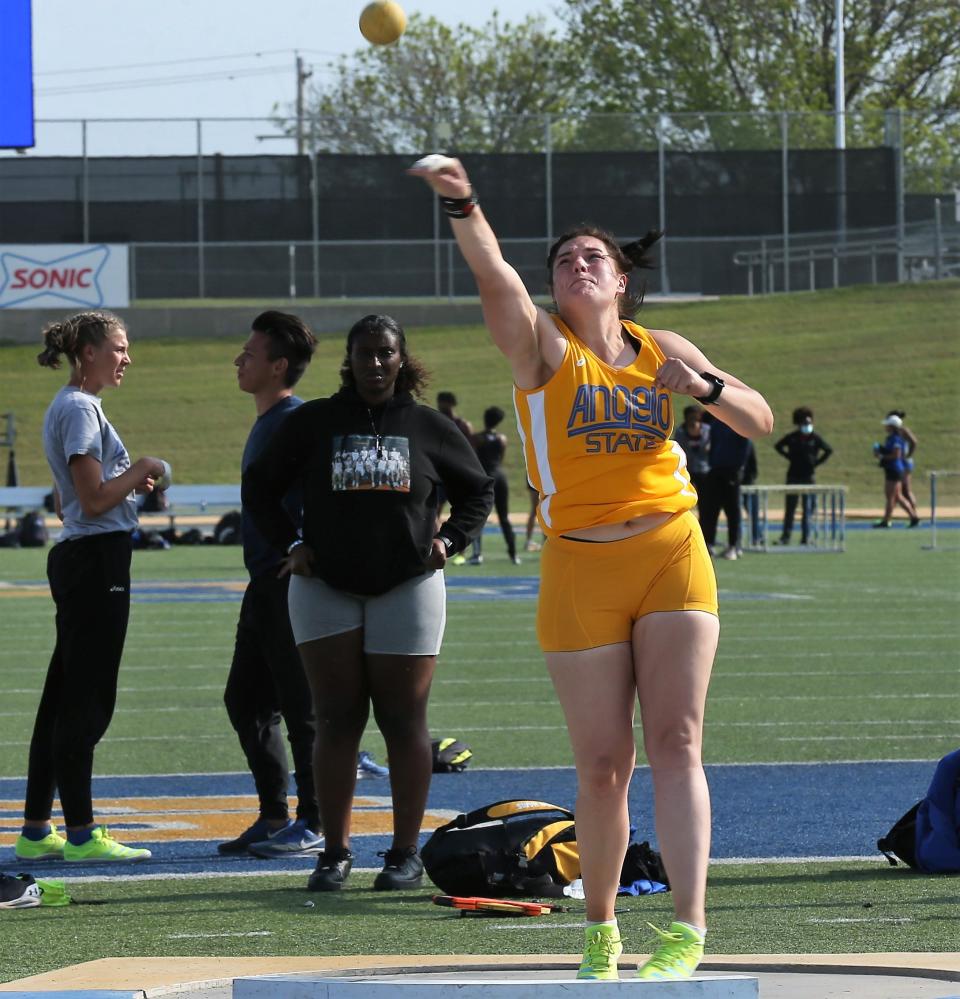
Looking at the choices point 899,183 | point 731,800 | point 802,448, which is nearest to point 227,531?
point 802,448

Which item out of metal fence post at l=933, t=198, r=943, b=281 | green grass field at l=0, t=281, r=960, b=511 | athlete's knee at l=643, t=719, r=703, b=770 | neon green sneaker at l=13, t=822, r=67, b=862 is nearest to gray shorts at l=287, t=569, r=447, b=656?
neon green sneaker at l=13, t=822, r=67, b=862

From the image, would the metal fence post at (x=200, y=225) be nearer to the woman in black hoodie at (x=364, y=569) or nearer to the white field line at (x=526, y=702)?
the white field line at (x=526, y=702)

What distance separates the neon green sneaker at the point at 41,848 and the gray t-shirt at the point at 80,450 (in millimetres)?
1185

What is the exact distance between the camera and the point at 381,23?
357 inches

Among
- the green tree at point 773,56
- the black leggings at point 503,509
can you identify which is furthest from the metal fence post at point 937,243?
the black leggings at point 503,509

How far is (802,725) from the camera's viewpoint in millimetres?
11000

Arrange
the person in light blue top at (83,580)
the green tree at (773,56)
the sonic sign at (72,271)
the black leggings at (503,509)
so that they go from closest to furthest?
the person in light blue top at (83,580) → the black leggings at (503,509) → the sonic sign at (72,271) → the green tree at (773,56)

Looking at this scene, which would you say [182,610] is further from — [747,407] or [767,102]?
[767,102]

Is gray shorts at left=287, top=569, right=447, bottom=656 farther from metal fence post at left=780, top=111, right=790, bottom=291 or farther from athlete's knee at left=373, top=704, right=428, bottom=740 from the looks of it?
metal fence post at left=780, top=111, right=790, bottom=291

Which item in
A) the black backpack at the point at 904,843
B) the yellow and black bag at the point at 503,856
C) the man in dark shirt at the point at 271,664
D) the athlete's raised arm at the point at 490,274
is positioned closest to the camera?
the athlete's raised arm at the point at 490,274

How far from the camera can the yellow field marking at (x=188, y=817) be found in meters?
8.02

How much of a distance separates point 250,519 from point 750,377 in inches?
1538

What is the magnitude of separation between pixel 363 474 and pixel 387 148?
54262 mm

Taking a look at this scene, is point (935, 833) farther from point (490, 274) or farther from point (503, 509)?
point (503, 509)
